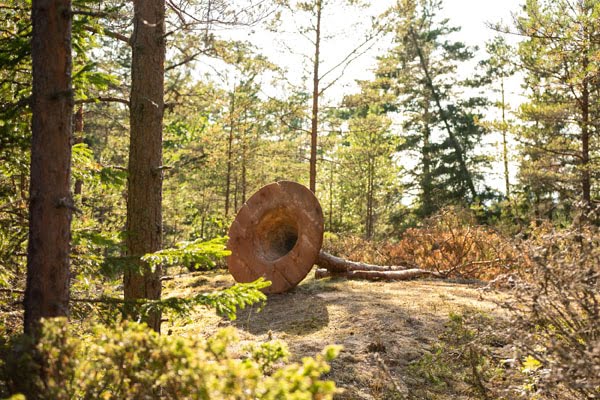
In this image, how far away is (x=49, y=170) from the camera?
2.84 m

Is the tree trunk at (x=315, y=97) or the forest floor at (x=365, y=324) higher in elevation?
the tree trunk at (x=315, y=97)

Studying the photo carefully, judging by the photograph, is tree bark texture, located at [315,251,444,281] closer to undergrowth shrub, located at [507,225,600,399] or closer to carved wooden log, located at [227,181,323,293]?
carved wooden log, located at [227,181,323,293]

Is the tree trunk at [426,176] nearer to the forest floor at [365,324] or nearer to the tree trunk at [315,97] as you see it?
the tree trunk at [315,97]

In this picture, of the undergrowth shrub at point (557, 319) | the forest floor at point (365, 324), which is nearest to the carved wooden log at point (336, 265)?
the forest floor at point (365, 324)

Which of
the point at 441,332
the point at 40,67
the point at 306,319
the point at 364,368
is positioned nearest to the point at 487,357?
the point at 441,332

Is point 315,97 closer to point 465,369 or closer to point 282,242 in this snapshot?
point 282,242

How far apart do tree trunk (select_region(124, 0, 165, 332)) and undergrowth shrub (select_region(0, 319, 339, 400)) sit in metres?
2.52

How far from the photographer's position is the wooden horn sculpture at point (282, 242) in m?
7.94

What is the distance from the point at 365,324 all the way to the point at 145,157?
10.4 feet

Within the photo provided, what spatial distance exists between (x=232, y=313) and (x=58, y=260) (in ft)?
3.91

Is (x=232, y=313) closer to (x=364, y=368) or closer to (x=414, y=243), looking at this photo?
(x=364, y=368)

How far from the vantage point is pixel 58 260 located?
9.32ft

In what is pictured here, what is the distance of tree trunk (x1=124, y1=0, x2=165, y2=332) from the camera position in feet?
16.3

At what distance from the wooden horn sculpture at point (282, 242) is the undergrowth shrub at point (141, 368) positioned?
553 centimetres
